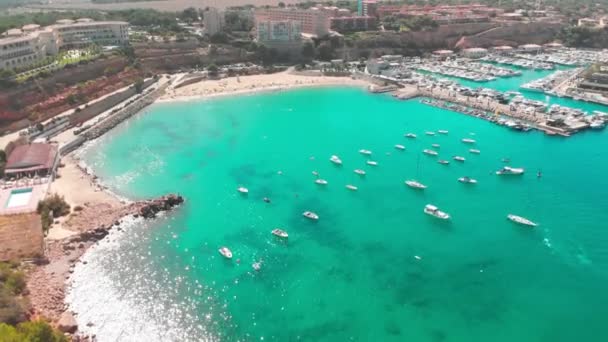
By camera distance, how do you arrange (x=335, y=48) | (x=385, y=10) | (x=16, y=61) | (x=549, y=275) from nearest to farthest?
(x=549, y=275), (x=16, y=61), (x=335, y=48), (x=385, y=10)

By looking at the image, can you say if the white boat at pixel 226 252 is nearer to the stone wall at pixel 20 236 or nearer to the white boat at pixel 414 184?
the stone wall at pixel 20 236

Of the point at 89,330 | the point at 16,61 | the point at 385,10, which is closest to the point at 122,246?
the point at 89,330

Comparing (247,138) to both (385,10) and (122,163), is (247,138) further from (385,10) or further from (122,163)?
(385,10)

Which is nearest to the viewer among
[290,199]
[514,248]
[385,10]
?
[514,248]

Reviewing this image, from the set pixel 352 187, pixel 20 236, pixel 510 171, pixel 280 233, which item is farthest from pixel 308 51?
pixel 20 236

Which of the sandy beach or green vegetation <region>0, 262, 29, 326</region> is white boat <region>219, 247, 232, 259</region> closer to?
green vegetation <region>0, 262, 29, 326</region>

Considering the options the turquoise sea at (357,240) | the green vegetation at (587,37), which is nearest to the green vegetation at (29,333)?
the turquoise sea at (357,240)

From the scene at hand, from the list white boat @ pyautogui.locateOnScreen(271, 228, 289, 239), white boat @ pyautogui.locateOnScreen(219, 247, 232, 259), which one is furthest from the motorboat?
white boat @ pyautogui.locateOnScreen(219, 247, 232, 259)
